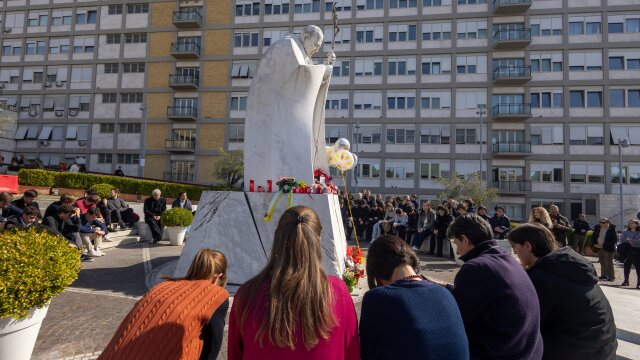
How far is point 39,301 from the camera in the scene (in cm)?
365

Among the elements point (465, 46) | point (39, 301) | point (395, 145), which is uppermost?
point (465, 46)

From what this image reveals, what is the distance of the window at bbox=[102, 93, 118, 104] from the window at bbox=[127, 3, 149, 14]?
8776mm

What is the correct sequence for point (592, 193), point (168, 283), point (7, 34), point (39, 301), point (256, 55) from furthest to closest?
point (7, 34)
point (256, 55)
point (592, 193)
point (39, 301)
point (168, 283)

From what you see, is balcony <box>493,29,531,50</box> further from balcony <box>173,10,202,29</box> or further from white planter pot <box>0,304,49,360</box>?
white planter pot <box>0,304,49,360</box>

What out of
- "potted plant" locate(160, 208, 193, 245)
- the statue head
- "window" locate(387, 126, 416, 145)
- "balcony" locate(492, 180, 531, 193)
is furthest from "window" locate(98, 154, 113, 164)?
the statue head

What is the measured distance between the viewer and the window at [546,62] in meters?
33.5

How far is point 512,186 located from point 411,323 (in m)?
35.9

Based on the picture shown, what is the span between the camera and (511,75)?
33.4 metres

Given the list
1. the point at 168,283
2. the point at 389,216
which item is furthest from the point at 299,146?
the point at 389,216

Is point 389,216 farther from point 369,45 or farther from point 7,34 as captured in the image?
point 7,34

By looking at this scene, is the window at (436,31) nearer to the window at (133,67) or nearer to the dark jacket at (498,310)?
the window at (133,67)

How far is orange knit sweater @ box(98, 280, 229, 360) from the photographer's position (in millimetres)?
2070

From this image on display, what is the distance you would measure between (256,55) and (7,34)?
2883 centimetres

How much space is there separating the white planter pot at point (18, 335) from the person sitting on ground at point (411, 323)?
3.48m
